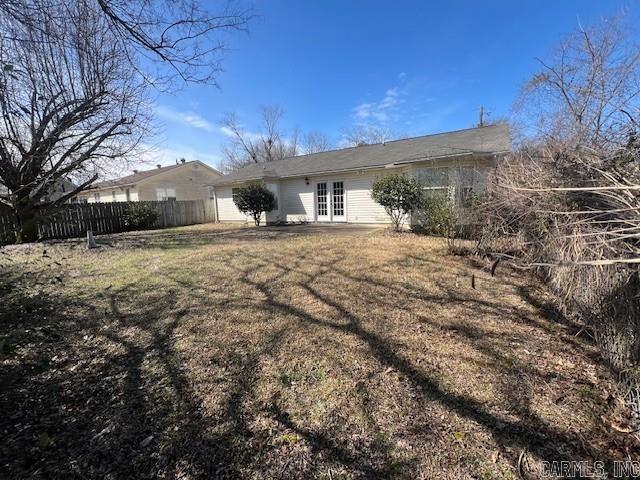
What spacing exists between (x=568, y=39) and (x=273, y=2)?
1035cm

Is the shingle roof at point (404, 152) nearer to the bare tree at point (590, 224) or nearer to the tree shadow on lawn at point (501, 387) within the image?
the bare tree at point (590, 224)

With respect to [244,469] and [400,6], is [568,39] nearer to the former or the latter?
[400,6]

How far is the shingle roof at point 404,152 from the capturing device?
33.2ft

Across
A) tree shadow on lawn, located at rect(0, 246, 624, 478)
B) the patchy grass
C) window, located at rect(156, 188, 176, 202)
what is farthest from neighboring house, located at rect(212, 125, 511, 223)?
window, located at rect(156, 188, 176, 202)

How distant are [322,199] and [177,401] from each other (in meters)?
12.9

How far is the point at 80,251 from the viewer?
28.6 ft

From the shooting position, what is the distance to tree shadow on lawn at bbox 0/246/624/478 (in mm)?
1788

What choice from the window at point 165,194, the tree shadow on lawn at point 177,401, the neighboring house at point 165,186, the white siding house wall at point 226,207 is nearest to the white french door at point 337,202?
the white siding house wall at point 226,207

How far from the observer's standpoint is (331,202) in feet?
47.0

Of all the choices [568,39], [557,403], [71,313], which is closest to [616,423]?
[557,403]

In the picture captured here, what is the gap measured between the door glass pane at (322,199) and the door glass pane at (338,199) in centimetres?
56

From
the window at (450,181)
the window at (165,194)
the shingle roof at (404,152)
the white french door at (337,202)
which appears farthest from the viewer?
the window at (165,194)

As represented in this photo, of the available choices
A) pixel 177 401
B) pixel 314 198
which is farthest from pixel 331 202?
pixel 177 401

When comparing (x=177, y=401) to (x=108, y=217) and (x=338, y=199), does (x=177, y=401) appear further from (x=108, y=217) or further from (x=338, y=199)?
(x=108, y=217)
